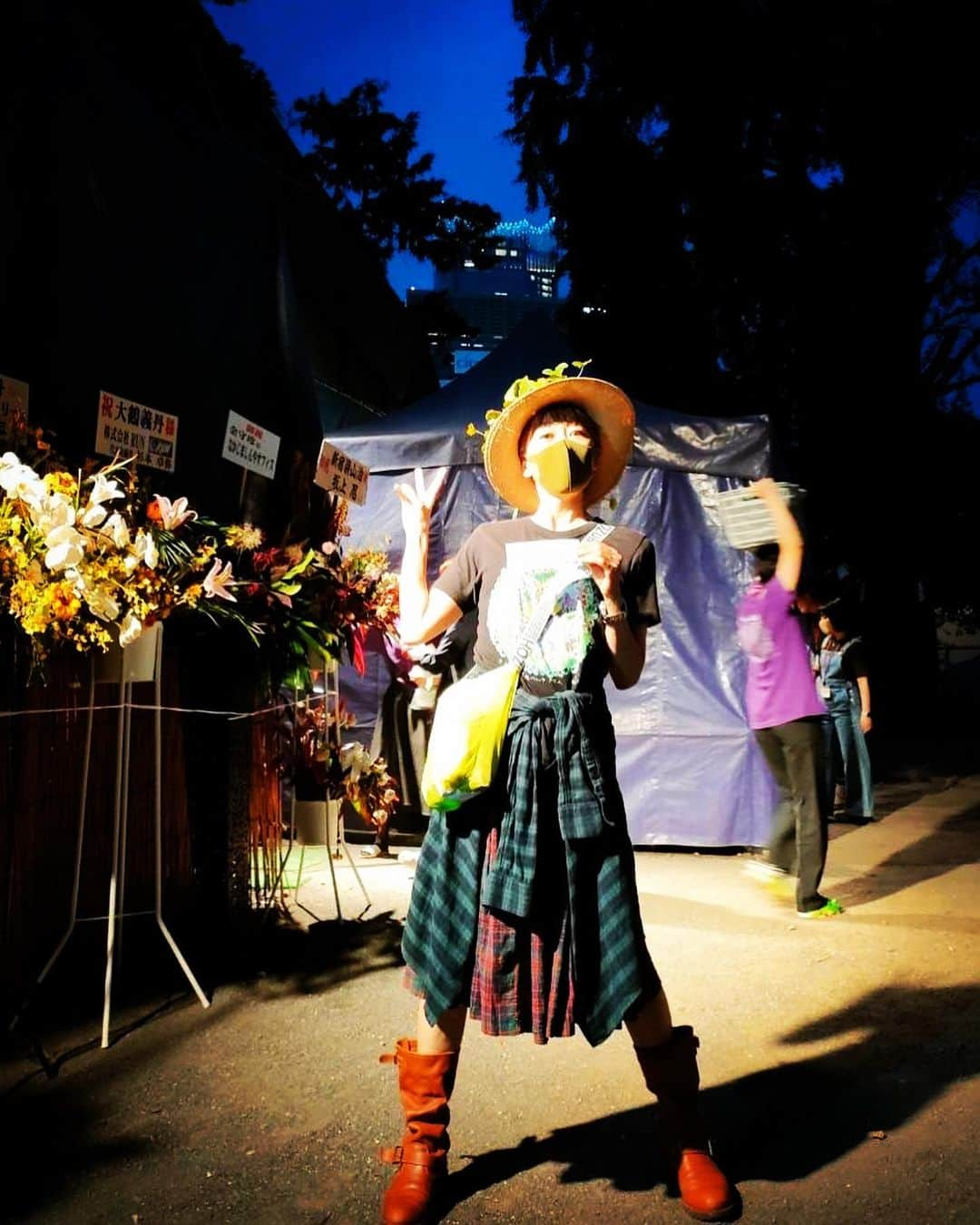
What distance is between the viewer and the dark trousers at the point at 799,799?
4.49 m

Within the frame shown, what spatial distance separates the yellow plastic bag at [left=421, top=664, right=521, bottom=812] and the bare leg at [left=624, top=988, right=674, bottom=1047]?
63cm

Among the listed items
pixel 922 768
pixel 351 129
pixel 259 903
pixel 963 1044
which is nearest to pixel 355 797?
pixel 259 903

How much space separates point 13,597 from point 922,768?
10.5 m

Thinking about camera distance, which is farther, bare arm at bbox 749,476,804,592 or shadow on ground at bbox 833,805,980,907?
shadow on ground at bbox 833,805,980,907

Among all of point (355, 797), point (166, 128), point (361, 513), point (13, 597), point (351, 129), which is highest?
point (351, 129)

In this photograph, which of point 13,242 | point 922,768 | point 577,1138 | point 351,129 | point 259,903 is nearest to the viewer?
point 577,1138

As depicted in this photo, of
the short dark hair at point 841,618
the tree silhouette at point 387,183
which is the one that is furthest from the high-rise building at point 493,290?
the short dark hair at point 841,618

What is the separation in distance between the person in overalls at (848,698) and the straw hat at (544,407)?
17.0 ft

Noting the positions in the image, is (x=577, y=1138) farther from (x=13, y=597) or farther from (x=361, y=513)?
(x=361, y=513)

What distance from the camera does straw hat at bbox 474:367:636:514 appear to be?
2406mm

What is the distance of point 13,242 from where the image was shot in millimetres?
3750

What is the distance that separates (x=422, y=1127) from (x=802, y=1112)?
1.21 m

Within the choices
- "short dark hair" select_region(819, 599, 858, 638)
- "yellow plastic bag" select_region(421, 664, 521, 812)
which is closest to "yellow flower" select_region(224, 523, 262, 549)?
"yellow plastic bag" select_region(421, 664, 521, 812)

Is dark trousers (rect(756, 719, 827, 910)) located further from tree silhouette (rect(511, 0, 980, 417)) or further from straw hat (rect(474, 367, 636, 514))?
tree silhouette (rect(511, 0, 980, 417))
